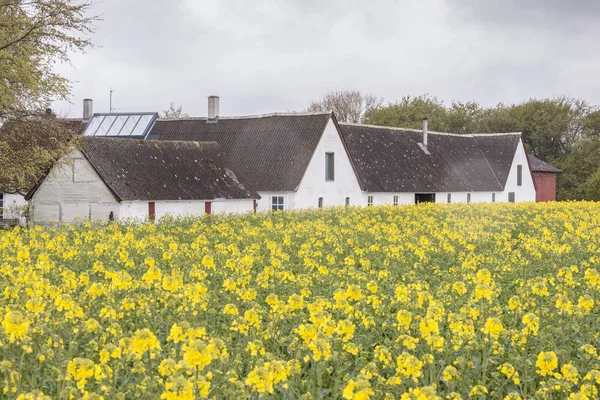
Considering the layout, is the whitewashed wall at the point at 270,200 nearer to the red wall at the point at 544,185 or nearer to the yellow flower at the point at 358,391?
the red wall at the point at 544,185

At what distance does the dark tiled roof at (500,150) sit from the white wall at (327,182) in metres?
17.2

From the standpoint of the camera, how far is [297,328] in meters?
8.69

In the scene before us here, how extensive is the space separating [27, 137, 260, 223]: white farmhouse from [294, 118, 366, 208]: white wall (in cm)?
453

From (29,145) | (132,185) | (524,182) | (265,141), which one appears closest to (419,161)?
(524,182)

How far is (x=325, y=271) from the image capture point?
1216 centimetres

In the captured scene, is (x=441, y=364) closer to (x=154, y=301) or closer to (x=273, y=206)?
(x=154, y=301)

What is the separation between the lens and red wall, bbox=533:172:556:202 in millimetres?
65625

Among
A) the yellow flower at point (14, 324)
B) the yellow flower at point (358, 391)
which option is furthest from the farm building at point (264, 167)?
the yellow flower at point (358, 391)

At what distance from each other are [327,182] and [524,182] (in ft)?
77.8

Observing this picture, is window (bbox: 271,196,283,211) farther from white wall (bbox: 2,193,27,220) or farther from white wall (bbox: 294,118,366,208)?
white wall (bbox: 2,193,27,220)

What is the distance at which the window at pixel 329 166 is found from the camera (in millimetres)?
44438

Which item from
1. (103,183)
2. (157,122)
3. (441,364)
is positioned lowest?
(441,364)

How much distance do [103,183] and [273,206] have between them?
38.7 ft

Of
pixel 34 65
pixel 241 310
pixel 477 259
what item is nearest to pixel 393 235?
pixel 477 259
